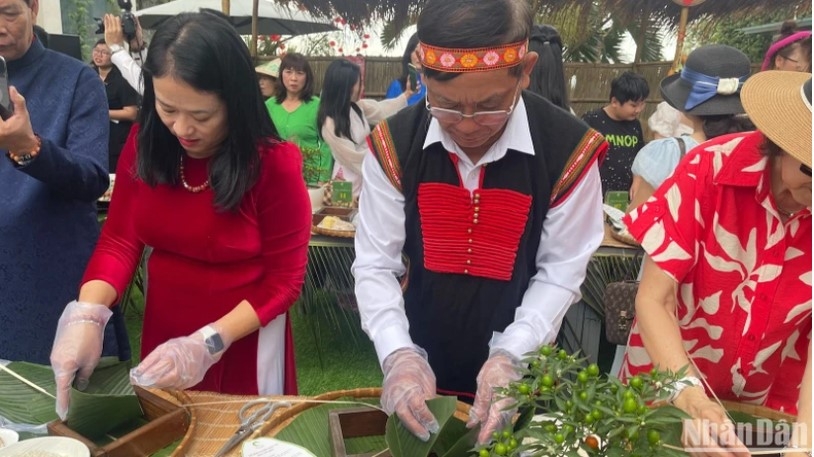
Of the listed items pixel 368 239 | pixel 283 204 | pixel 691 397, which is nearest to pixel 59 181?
pixel 283 204

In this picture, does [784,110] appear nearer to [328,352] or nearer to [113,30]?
[328,352]

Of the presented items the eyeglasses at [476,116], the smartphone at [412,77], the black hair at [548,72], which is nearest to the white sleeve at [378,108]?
the smartphone at [412,77]

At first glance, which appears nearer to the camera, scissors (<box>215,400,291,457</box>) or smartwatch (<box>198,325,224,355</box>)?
scissors (<box>215,400,291,457</box>)

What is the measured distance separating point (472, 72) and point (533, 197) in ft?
1.17

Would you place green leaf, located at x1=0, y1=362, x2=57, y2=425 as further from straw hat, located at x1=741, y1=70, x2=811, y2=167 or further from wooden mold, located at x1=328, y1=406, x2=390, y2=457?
straw hat, located at x1=741, y1=70, x2=811, y2=167

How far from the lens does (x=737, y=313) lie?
1266 mm

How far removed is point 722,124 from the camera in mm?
2439

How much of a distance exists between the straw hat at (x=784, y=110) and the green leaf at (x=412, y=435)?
71 cm

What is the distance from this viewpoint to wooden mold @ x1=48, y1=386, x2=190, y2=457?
1.06 meters

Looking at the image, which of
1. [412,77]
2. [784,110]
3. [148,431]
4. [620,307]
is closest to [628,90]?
[412,77]

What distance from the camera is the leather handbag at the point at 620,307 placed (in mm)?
2125

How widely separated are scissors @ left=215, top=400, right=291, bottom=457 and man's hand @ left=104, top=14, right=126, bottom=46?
3.22m

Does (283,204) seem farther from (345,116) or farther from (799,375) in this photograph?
(345,116)

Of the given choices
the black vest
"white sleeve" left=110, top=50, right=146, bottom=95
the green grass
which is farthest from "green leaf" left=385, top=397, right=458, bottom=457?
"white sleeve" left=110, top=50, right=146, bottom=95
